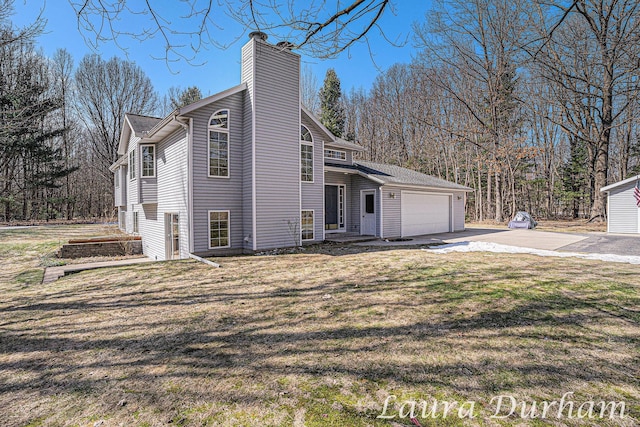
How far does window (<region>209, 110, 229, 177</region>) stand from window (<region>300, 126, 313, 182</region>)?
267 centimetres

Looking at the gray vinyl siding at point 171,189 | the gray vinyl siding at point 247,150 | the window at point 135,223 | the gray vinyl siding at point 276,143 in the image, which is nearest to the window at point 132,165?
the window at point 135,223

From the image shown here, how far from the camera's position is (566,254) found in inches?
361

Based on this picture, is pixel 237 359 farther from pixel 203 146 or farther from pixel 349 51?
pixel 203 146

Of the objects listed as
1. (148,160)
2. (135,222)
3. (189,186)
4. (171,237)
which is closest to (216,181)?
(189,186)

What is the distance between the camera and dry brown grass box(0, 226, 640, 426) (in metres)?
2.32

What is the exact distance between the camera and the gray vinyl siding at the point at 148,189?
11906 millimetres

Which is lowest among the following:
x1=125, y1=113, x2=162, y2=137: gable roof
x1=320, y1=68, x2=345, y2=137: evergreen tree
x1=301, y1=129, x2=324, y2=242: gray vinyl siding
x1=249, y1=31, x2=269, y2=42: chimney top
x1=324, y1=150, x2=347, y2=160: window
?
x1=301, y1=129, x2=324, y2=242: gray vinyl siding

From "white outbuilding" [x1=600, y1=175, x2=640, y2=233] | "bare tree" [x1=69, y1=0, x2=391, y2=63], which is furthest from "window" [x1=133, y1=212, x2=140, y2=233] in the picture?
"white outbuilding" [x1=600, y1=175, x2=640, y2=233]

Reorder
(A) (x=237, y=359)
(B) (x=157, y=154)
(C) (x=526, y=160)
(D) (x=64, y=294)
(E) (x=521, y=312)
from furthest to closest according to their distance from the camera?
(C) (x=526, y=160), (B) (x=157, y=154), (D) (x=64, y=294), (E) (x=521, y=312), (A) (x=237, y=359)

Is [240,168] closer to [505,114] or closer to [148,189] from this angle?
[148,189]

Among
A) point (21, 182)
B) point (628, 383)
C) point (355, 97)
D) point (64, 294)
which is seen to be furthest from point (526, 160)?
point (21, 182)

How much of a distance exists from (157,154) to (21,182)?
21.4 m

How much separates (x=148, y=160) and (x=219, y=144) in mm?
4282

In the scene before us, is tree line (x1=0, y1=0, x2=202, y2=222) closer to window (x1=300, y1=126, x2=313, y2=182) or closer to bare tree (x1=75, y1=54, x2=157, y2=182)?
bare tree (x1=75, y1=54, x2=157, y2=182)
